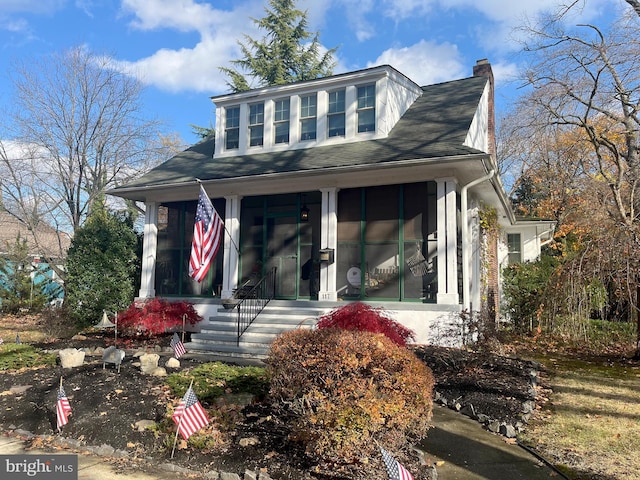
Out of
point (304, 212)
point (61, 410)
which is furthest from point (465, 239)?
point (61, 410)

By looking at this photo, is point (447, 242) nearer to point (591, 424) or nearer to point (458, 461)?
point (591, 424)

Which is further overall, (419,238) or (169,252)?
(169,252)

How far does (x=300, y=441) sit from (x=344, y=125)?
10321 mm

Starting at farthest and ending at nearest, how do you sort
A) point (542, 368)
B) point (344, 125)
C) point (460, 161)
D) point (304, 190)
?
point (344, 125) → point (304, 190) → point (460, 161) → point (542, 368)

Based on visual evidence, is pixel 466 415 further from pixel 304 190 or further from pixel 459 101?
pixel 459 101

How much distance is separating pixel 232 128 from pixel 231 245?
14.2ft

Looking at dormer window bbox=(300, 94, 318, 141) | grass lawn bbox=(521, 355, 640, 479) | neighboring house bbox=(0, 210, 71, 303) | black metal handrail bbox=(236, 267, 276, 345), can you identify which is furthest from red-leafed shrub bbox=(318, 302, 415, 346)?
neighboring house bbox=(0, 210, 71, 303)

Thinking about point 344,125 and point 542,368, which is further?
point 344,125

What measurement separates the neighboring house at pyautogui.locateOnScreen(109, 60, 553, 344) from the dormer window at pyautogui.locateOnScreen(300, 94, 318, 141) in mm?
36

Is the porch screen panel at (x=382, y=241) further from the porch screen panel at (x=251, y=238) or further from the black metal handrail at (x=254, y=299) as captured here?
the porch screen panel at (x=251, y=238)

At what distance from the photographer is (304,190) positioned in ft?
40.3

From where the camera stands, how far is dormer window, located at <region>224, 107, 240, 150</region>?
582 inches

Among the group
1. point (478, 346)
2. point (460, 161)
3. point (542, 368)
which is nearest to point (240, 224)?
point (460, 161)

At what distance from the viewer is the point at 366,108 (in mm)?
12867
